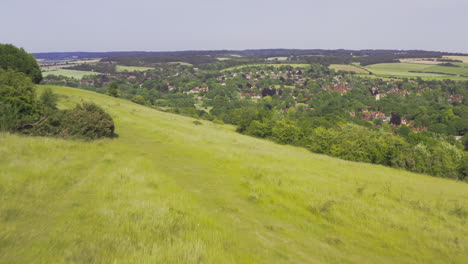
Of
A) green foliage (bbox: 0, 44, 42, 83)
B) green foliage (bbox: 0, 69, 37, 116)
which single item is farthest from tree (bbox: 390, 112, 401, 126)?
green foliage (bbox: 0, 69, 37, 116)

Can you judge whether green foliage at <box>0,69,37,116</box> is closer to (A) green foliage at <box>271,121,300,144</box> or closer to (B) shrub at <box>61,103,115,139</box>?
(B) shrub at <box>61,103,115,139</box>

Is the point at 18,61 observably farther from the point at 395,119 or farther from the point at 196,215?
the point at 395,119

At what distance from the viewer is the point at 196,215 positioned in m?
8.87

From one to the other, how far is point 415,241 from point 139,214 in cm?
969

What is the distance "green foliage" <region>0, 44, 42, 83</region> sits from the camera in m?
45.7

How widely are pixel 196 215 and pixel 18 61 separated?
56.9 meters

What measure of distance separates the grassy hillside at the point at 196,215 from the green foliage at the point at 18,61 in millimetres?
44083

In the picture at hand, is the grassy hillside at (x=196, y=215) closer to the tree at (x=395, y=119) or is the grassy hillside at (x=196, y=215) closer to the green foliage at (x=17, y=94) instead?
the green foliage at (x=17, y=94)

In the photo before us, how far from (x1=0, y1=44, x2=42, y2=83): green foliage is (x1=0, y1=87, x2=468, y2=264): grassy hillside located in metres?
44.1

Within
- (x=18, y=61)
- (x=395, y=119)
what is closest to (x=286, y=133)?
(x=18, y=61)

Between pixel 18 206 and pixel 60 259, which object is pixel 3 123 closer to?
pixel 18 206

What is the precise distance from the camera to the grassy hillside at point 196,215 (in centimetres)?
613

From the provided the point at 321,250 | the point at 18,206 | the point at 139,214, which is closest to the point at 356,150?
the point at 321,250

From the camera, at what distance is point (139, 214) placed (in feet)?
26.2
